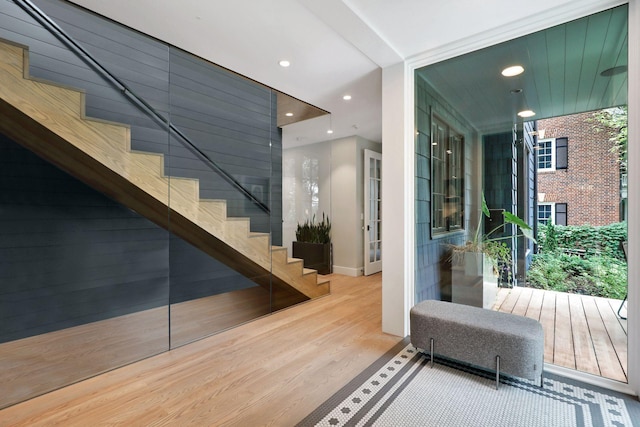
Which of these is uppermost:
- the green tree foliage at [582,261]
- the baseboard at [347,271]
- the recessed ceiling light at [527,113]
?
the recessed ceiling light at [527,113]

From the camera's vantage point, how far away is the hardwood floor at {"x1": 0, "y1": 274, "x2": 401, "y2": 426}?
1.80 meters

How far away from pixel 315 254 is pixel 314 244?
0.16 metres

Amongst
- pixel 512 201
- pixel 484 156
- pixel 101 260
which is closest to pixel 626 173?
pixel 512 201

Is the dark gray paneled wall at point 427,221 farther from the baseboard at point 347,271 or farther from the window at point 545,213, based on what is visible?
the baseboard at point 347,271

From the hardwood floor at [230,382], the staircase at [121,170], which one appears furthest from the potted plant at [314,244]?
the hardwood floor at [230,382]

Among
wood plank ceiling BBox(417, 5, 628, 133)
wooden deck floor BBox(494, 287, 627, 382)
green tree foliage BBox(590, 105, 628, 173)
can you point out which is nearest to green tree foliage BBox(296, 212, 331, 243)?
wood plank ceiling BBox(417, 5, 628, 133)

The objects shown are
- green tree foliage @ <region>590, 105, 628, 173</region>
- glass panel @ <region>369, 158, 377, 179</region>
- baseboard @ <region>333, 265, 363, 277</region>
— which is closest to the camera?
green tree foliage @ <region>590, 105, 628, 173</region>

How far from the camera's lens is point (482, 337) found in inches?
83.5

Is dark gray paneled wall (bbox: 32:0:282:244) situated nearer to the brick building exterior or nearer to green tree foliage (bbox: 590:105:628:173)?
the brick building exterior

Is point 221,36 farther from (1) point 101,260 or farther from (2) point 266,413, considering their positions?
(2) point 266,413

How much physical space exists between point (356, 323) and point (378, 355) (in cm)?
74

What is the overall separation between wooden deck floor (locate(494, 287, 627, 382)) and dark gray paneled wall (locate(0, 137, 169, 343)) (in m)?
3.24

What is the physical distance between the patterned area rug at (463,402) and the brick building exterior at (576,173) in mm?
1172

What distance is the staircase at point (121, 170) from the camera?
2084 mm
